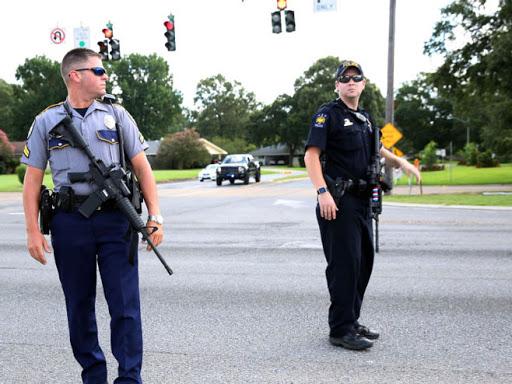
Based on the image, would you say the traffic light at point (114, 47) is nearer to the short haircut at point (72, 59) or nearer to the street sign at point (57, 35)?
the street sign at point (57, 35)

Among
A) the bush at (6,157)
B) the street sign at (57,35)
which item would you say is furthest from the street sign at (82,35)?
the bush at (6,157)

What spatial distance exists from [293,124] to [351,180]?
285 feet

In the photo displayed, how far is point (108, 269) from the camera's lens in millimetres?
3186

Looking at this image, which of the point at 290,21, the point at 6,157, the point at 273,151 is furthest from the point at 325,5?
the point at 273,151

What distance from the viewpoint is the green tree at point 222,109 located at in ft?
393

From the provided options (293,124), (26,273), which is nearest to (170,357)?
(26,273)

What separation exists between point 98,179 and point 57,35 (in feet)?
64.9

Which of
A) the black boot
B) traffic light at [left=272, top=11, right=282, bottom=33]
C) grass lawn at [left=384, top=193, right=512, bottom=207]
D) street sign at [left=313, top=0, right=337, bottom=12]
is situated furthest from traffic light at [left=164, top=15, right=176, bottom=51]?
the black boot

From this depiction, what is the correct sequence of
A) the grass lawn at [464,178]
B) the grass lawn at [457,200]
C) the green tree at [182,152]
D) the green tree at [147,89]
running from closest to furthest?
the grass lawn at [457,200] → the grass lawn at [464,178] → the green tree at [182,152] → the green tree at [147,89]

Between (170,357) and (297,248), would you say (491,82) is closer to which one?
(297,248)

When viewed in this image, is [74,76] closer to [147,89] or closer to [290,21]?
[290,21]

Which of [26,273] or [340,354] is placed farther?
[26,273]

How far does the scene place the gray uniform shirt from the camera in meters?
3.15

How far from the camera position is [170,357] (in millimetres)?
4066
